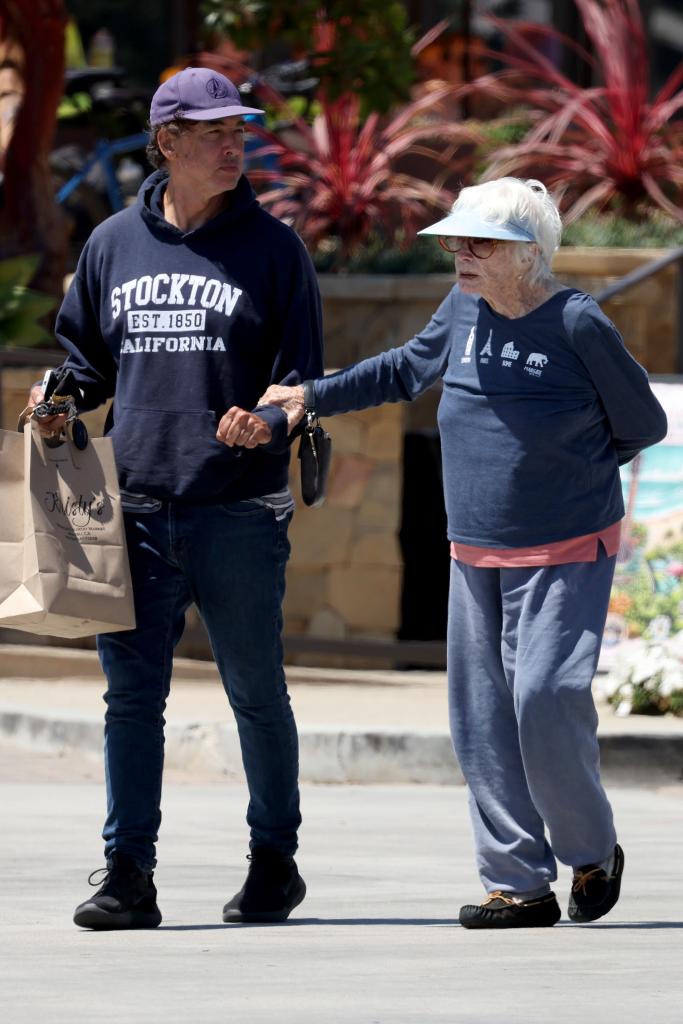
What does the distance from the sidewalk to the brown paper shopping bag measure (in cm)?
333

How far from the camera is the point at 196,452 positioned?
536cm

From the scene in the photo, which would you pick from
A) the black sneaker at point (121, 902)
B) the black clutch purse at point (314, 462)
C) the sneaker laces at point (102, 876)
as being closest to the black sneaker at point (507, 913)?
the black sneaker at point (121, 902)

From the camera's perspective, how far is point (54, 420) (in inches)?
212

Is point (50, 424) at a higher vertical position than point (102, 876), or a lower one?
higher

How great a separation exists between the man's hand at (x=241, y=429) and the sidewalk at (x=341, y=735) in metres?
3.52

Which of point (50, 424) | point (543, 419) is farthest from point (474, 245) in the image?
point (50, 424)

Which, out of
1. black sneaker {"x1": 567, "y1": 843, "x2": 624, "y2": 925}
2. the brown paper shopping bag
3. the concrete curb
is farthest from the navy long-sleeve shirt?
the concrete curb

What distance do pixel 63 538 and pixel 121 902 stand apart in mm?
832

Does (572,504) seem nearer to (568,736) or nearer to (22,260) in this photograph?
(568,736)

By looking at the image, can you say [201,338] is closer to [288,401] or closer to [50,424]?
[288,401]

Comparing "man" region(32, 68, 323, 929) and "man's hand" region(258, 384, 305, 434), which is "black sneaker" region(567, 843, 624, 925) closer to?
"man" region(32, 68, 323, 929)

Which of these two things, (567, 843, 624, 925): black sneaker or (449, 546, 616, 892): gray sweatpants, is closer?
(449, 546, 616, 892): gray sweatpants

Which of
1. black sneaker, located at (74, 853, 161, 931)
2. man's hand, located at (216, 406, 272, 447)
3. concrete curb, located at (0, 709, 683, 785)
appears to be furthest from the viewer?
concrete curb, located at (0, 709, 683, 785)

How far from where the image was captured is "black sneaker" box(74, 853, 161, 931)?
5344mm
